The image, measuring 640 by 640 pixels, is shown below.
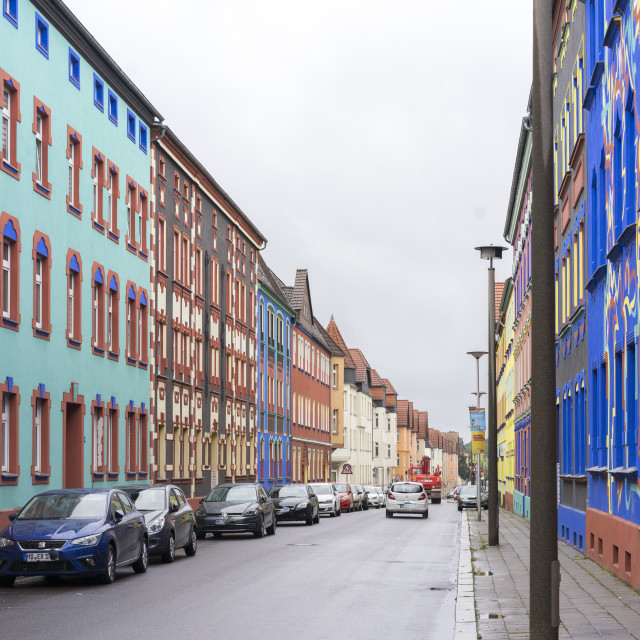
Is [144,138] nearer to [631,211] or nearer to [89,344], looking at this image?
[89,344]

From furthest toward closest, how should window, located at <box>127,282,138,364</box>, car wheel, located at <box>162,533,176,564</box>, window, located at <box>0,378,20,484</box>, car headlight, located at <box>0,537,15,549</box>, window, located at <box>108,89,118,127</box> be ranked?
1. window, located at <box>127,282,138,364</box>
2. window, located at <box>108,89,118,127</box>
3. window, located at <box>0,378,20,484</box>
4. car wheel, located at <box>162,533,176,564</box>
5. car headlight, located at <box>0,537,15,549</box>

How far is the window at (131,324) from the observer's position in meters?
37.9

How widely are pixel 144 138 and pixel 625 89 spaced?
999 inches

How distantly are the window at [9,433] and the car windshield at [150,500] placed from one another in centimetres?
352

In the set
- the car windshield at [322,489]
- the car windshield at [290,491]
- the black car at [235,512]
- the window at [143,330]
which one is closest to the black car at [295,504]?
the car windshield at [290,491]

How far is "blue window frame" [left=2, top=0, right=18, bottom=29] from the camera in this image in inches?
1049

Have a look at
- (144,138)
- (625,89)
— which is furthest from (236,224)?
(625,89)

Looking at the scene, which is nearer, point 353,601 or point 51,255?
point 353,601

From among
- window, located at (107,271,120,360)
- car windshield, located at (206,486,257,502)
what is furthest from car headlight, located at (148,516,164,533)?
window, located at (107,271,120,360)

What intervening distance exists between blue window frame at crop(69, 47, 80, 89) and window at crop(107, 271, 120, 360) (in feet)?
19.6

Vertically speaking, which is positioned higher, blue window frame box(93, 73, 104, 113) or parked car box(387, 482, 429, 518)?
blue window frame box(93, 73, 104, 113)

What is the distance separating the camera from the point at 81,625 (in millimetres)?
12953

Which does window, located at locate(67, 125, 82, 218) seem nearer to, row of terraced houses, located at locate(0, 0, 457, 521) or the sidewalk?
row of terraced houses, located at locate(0, 0, 457, 521)

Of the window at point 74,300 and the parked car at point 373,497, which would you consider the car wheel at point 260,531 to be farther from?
the parked car at point 373,497
